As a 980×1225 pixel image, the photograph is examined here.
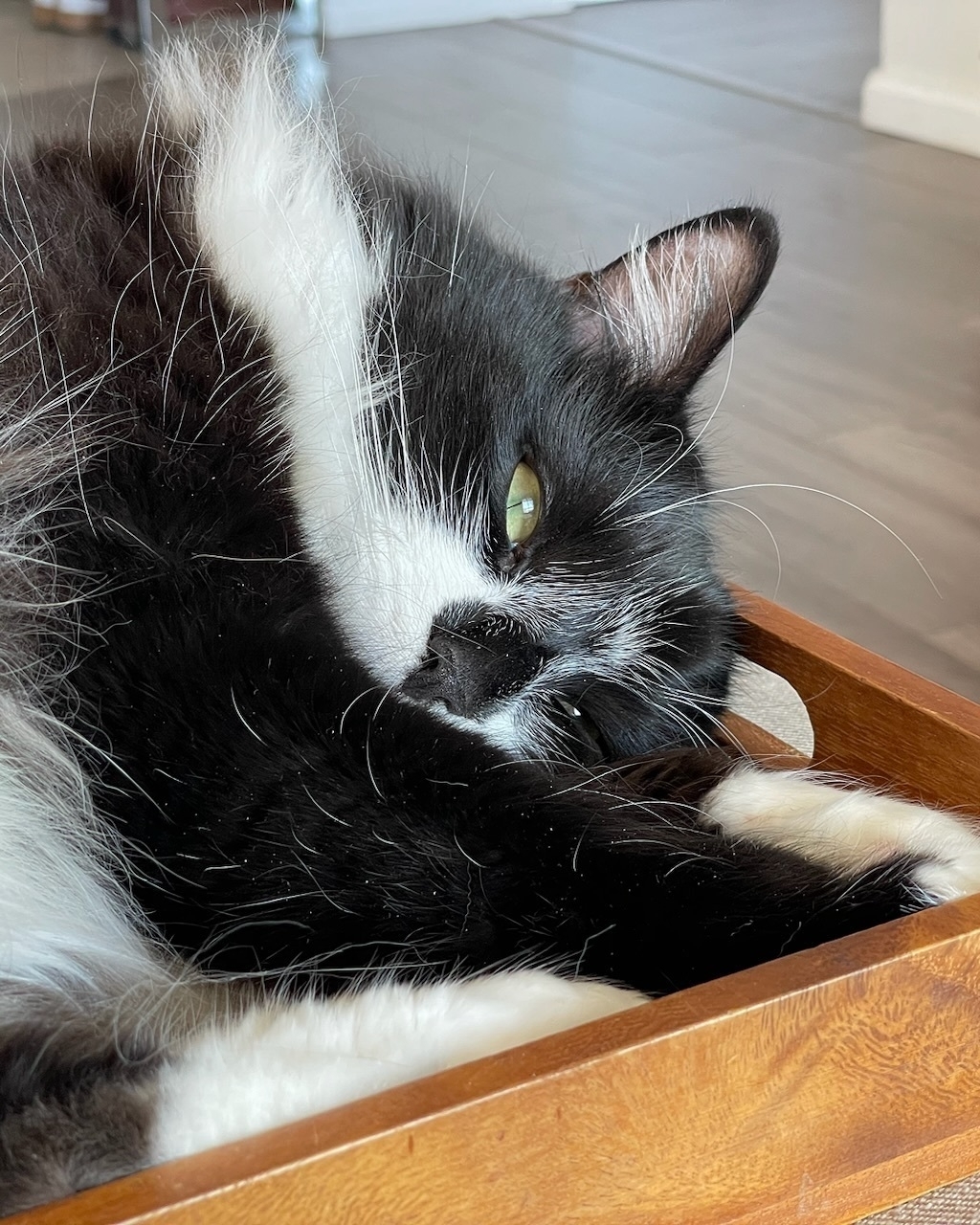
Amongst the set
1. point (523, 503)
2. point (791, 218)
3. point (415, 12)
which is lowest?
point (791, 218)

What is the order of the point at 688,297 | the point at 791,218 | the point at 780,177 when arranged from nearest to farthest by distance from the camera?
1. the point at 688,297
2. the point at 791,218
3. the point at 780,177

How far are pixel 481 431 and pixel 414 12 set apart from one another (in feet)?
15.8

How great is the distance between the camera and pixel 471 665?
97 cm

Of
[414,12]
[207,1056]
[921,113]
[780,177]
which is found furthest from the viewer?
[414,12]

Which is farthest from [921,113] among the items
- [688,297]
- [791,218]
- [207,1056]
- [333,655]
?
[207,1056]

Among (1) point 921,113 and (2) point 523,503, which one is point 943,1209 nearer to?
(2) point 523,503

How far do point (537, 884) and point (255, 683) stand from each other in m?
0.19

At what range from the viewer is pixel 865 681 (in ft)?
3.52

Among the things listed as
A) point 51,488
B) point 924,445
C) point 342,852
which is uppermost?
point 51,488

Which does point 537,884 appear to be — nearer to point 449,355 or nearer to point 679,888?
point 679,888

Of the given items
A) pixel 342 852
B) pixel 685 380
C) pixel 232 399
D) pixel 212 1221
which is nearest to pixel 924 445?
pixel 685 380

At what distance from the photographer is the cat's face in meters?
0.97

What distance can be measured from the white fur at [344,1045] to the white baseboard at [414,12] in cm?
476

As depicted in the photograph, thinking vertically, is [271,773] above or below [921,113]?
above
